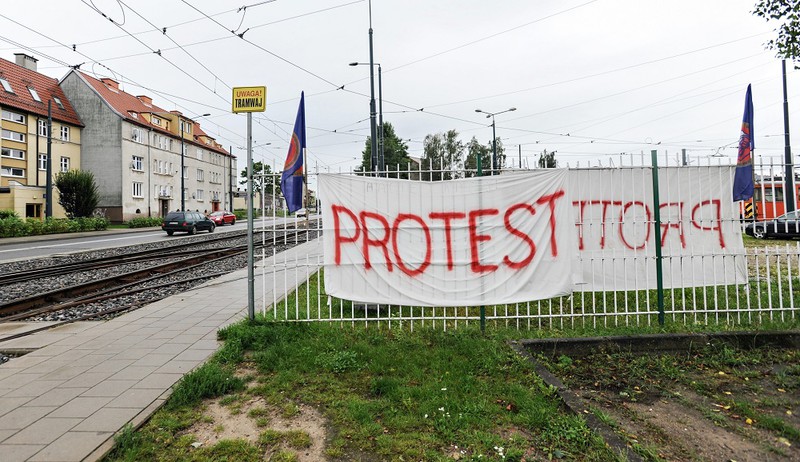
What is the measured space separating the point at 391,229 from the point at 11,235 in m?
30.0

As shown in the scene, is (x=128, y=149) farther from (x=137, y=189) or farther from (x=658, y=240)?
(x=658, y=240)

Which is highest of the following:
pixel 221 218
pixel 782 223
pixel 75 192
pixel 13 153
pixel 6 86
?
pixel 6 86

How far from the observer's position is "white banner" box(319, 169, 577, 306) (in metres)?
5.33

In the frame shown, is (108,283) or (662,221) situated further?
(108,283)

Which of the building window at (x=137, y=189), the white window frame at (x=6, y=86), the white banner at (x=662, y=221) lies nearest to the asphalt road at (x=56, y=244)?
the building window at (x=137, y=189)

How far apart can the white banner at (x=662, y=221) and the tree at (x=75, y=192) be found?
123 feet

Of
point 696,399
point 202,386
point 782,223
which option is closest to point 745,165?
point 696,399

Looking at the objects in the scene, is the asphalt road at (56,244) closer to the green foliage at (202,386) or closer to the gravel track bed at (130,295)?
the gravel track bed at (130,295)

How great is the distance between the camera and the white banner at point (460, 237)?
533 cm

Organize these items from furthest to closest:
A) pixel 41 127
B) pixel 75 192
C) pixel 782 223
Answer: pixel 41 127, pixel 75 192, pixel 782 223

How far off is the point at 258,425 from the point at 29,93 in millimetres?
50888

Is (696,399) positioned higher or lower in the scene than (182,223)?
lower

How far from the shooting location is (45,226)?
27266 millimetres

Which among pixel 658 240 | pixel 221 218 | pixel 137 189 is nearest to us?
pixel 658 240
